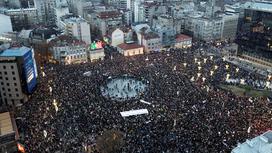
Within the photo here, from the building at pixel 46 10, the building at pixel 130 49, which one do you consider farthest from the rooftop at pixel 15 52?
the building at pixel 46 10

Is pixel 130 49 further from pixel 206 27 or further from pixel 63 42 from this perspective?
pixel 206 27

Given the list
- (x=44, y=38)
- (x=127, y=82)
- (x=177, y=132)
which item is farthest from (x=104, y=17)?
(x=177, y=132)

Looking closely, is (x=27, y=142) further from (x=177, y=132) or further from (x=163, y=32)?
(x=163, y=32)

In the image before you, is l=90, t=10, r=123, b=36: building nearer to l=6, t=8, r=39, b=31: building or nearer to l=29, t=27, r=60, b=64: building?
l=29, t=27, r=60, b=64: building

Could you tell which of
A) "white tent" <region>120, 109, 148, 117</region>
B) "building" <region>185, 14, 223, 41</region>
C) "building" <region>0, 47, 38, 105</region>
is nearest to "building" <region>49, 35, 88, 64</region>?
"building" <region>0, 47, 38, 105</region>

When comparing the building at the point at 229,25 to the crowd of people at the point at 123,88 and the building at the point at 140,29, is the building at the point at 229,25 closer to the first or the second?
the building at the point at 140,29

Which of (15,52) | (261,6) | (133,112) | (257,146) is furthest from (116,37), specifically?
(257,146)
